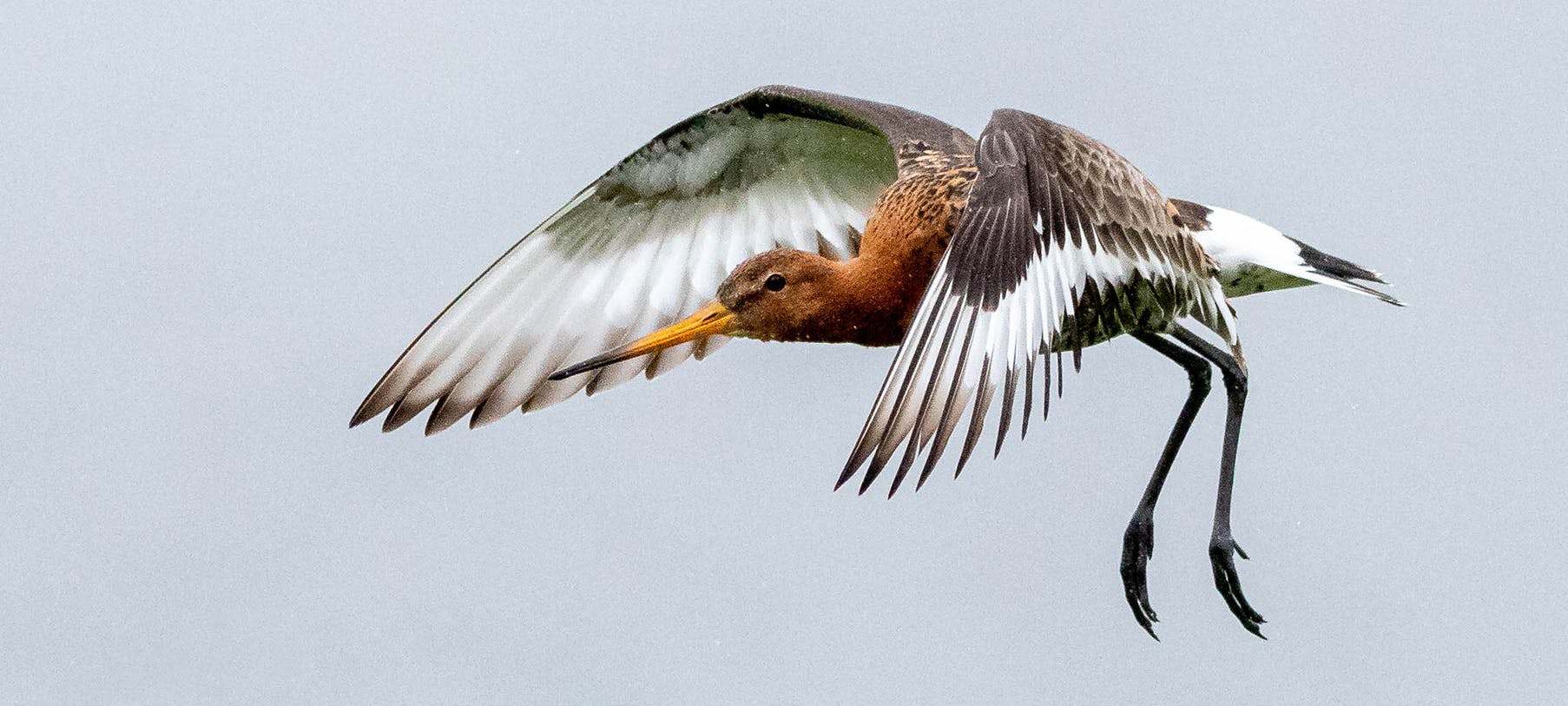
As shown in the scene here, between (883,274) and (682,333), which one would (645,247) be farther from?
(883,274)

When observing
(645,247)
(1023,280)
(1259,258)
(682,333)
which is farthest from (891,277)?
(645,247)

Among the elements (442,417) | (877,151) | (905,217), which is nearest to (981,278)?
(905,217)

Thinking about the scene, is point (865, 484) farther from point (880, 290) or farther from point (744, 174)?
point (744, 174)

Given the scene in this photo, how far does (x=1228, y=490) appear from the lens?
9.43 meters

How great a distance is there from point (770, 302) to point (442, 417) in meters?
2.48

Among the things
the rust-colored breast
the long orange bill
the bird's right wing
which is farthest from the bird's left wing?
Result: the bird's right wing

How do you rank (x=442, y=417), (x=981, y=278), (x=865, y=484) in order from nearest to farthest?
(x=865, y=484) < (x=981, y=278) < (x=442, y=417)

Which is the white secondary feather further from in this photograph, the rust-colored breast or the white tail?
the rust-colored breast

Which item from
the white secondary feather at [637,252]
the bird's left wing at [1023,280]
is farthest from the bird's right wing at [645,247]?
the bird's left wing at [1023,280]

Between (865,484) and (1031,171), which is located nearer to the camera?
(865,484)

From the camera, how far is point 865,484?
6.09m

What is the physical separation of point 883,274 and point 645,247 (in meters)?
2.45

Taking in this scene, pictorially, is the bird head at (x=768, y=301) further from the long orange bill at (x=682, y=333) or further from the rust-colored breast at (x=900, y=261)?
the rust-colored breast at (x=900, y=261)

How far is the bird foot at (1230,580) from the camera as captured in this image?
9.24m
